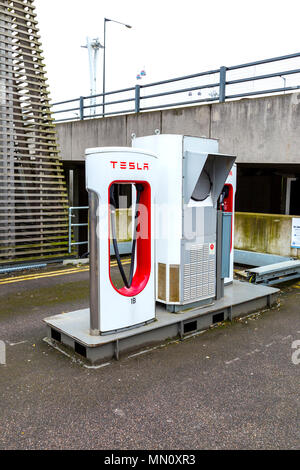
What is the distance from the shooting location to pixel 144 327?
517 centimetres

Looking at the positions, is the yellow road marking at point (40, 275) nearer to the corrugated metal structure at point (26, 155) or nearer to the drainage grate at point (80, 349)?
the corrugated metal structure at point (26, 155)

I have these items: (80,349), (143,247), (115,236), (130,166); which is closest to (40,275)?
(143,247)

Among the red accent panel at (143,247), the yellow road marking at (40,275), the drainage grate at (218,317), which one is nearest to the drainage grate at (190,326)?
the drainage grate at (218,317)

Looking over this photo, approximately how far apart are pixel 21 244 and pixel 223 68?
7.32m

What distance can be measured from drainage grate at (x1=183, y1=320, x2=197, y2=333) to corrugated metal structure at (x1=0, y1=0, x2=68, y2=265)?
6042 mm

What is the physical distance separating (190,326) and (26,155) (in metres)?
7.00

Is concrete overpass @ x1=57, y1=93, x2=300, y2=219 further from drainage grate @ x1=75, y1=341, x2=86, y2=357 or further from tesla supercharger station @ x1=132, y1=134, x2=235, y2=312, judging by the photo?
drainage grate @ x1=75, y1=341, x2=86, y2=357

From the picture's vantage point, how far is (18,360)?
482 centimetres

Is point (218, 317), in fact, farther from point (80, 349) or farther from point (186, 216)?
point (80, 349)

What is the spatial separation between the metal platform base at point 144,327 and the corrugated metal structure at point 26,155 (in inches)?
209

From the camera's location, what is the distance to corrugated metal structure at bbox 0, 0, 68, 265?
32.9ft

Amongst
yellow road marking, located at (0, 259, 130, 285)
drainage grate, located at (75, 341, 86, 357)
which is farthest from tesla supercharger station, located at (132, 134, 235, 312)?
yellow road marking, located at (0, 259, 130, 285)
